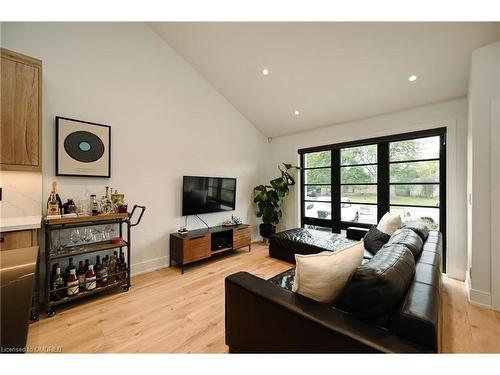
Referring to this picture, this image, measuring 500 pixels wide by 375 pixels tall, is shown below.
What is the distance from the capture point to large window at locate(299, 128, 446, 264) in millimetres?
3149

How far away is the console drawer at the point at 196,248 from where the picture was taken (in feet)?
9.93

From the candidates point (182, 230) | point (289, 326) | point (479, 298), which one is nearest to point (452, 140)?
point (479, 298)

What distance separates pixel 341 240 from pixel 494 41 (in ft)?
9.00

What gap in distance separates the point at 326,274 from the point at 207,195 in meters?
2.76

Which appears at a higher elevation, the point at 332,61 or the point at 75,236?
the point at 332,61

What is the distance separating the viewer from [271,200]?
14.8 ft

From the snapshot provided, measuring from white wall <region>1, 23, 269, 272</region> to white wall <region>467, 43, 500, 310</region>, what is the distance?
3.43m

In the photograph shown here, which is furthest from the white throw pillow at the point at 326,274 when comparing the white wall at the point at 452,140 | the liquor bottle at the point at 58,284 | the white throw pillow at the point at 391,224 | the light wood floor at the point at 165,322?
the white wall at the point at 452,140

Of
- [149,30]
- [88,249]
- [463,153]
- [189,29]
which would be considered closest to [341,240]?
[463,153]

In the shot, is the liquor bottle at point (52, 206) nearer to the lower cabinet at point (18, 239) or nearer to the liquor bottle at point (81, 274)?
the lower cabinet at point (18, 239)

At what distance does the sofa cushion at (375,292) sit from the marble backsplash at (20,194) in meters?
2.92

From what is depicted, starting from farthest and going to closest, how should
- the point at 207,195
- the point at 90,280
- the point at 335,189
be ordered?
1. the point at 335,189
2. the point at 207,195
3. the point at 90,280

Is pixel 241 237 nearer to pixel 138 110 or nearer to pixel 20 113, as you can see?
pixel 138 110
